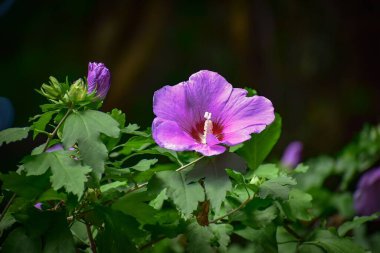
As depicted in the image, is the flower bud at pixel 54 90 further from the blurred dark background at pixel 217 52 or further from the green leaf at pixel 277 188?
the blurred dark background at pixel 217 52

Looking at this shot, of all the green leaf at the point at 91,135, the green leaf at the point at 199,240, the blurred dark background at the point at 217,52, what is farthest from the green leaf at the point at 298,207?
the blurred dark background at the point at 217,52

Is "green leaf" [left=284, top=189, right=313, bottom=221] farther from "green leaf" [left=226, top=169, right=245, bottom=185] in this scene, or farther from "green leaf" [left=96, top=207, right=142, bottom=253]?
"green leaf" [left=96, top=207, right=142, bottom=253]

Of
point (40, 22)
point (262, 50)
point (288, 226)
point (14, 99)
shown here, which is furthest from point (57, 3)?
point (288, 226)

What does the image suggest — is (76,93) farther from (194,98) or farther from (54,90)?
(194,98)

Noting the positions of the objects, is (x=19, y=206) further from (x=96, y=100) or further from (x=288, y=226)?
(x=288, y=226)

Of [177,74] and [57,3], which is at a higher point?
[57,3]

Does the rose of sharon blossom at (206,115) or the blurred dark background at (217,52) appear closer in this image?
the rose of sharon blossom at (206,115)
